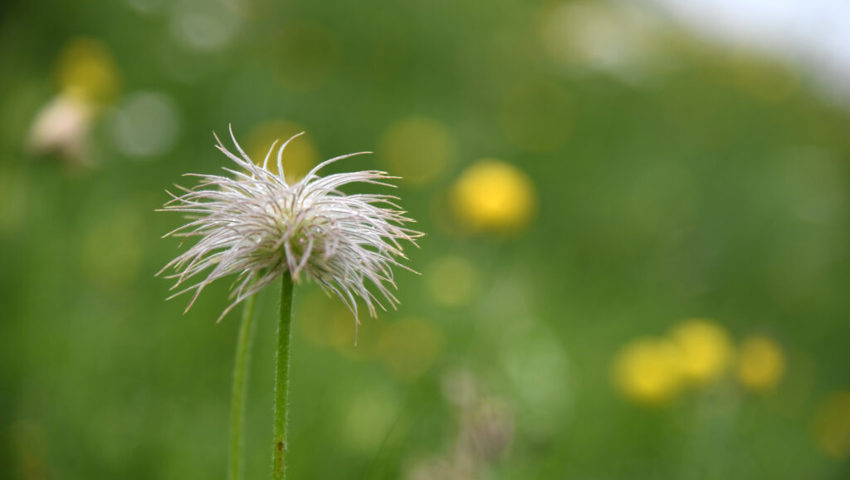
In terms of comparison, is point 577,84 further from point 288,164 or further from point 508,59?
point 288,164

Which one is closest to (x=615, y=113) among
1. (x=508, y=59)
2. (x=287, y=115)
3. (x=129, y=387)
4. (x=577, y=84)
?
(x=577, y=84)

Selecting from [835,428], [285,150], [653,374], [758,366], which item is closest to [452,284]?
[653,374]

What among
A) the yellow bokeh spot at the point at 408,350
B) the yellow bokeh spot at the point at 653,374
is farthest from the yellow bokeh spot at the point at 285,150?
the yellow bokeh spot at the point at 653,374

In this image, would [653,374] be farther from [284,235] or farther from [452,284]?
[284,235]

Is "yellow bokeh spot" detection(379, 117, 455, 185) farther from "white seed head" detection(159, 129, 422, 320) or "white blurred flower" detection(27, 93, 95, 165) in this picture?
"white seed head" detection(159, 129, 422, 320)

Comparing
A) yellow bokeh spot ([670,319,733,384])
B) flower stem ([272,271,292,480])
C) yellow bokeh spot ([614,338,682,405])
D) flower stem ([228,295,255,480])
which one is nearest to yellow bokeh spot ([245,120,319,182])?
yellow bokeh spot ([614,338,682,405])

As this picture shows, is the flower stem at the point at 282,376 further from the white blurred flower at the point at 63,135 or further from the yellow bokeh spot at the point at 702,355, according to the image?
the yellow bokeh spot at the point at 702,355
